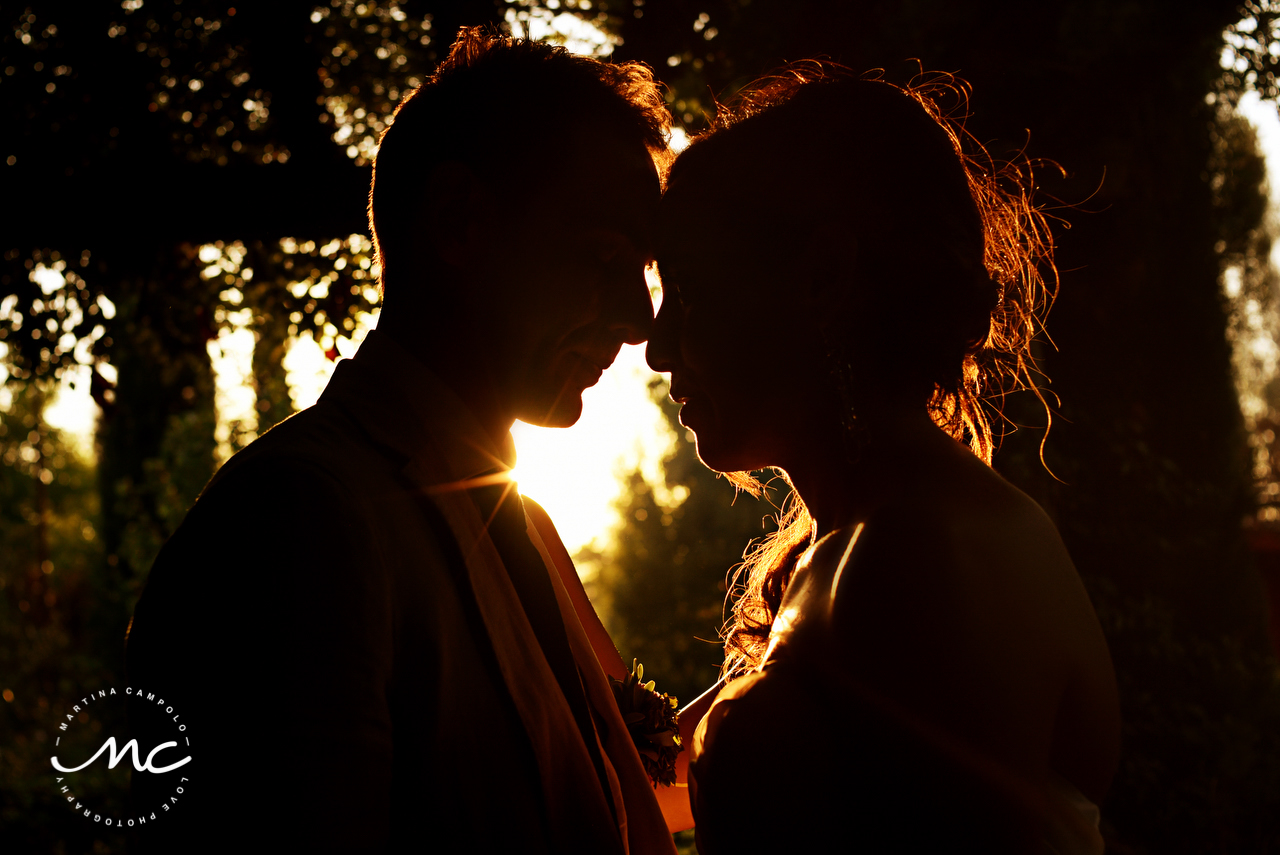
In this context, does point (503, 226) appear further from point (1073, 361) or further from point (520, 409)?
point (1073, 361)

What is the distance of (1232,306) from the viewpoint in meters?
8.20

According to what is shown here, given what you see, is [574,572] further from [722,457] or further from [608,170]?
[608,170]

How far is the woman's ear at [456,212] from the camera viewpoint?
2238 mm

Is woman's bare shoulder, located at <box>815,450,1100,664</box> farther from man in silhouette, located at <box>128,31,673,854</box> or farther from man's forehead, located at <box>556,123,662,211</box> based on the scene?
man's forehead, located at <box>556,123,662,211</box>

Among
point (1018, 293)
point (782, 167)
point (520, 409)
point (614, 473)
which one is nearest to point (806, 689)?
point (520, 409)

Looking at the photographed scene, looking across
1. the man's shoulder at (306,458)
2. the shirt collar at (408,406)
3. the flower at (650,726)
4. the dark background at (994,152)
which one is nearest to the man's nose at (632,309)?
the shirt collar at (408,406)

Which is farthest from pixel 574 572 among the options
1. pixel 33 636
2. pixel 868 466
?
pixel 33 636

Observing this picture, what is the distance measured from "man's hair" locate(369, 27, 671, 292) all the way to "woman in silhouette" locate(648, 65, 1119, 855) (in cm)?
32

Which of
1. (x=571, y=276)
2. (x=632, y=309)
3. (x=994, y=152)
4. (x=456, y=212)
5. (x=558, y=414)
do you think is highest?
(x=994, y=152)

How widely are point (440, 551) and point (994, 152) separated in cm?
329

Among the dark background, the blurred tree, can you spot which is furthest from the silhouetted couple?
the blurred tree

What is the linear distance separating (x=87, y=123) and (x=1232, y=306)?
30.6 ft

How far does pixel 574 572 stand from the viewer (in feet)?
9.23

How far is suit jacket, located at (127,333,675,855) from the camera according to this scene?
1.38m
